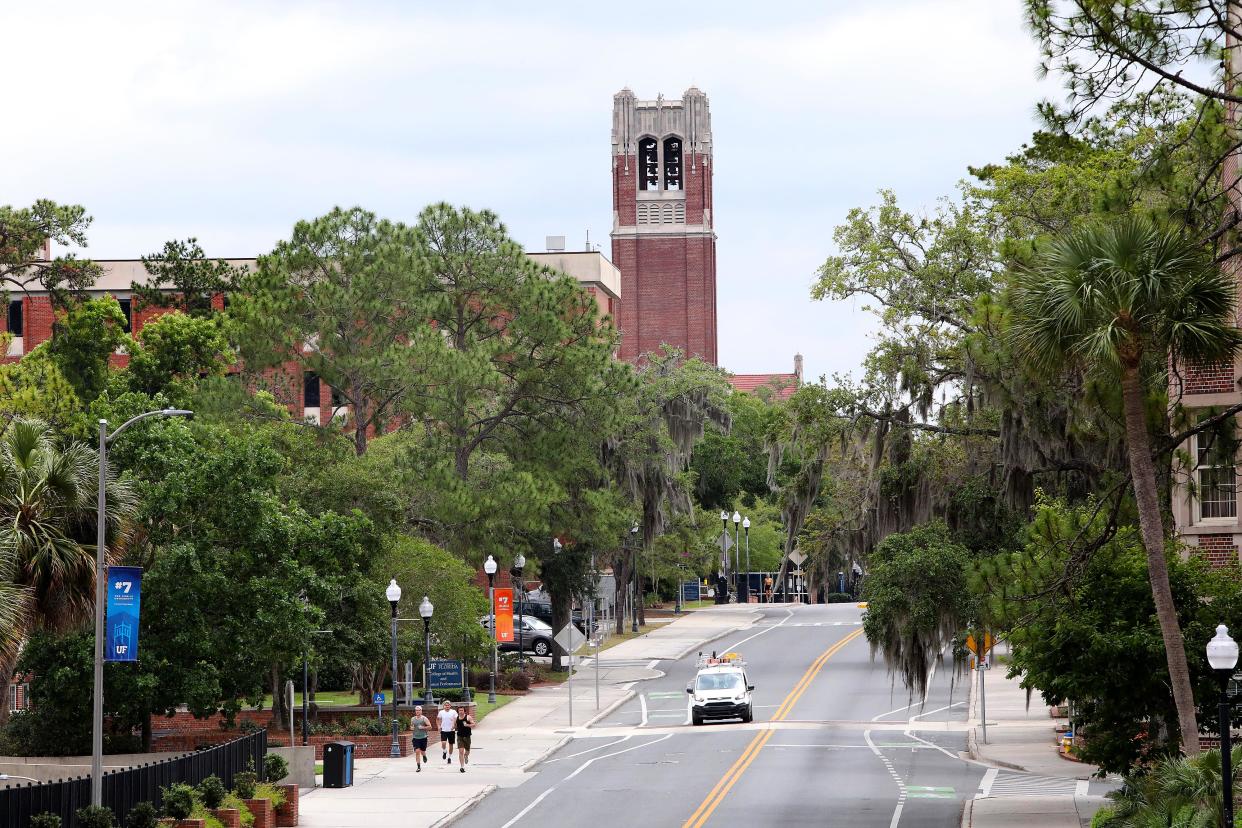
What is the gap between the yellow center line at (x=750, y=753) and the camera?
28906 millimetres

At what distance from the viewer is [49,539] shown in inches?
1052

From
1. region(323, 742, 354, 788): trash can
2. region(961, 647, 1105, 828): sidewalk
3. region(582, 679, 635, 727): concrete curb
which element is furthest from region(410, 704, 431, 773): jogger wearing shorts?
region(961, 647, 1105, 828): sidewalk

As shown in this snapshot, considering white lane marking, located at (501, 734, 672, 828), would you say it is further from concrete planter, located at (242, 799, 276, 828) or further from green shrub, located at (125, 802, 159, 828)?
green shrub, located at (125, 802, 159, 828)

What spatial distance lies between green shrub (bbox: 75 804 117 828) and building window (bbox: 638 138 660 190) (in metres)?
105

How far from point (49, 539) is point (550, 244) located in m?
72.6

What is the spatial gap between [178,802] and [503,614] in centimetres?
2608

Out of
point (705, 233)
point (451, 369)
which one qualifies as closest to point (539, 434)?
point (451, 369)

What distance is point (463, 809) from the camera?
29875 millimetres

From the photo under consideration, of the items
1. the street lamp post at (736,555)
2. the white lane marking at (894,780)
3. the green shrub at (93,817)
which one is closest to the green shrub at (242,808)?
the green shrub at (93,817)

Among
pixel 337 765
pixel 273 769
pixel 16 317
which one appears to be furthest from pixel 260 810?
pixel 16 317

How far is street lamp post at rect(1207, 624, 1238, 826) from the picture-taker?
62.2 ft

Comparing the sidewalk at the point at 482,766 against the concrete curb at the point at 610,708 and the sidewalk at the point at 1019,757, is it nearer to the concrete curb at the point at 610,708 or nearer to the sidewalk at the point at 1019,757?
the concrete curb at the point at 610,708

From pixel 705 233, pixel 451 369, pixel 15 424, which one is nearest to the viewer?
pixel 15 424

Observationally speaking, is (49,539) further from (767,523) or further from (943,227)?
(767,523)
